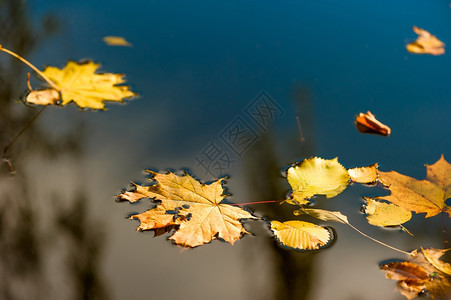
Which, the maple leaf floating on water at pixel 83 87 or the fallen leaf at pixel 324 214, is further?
the maple leaf floating on water at pixel 83 87

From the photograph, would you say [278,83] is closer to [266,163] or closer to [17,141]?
[266,163]

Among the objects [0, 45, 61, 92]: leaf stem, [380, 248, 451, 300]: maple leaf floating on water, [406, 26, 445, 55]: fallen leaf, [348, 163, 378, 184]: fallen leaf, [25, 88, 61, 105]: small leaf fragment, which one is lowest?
[380, 248, 451, 300]: maple leaf floating on water

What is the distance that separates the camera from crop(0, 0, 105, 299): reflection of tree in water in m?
0.78

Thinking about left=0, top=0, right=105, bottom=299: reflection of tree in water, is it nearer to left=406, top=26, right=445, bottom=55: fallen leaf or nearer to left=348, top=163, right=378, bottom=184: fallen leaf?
left=348, top=163, right=378, bottom=184: fallen leaf

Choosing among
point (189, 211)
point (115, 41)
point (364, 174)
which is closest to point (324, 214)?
point (364, 174)

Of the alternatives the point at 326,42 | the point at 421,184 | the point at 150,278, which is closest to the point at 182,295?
the point at 150,278

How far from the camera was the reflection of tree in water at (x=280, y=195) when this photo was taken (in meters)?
0.82

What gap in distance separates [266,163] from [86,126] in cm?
51

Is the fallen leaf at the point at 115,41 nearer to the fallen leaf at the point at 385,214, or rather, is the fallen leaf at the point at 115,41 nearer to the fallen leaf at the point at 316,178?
the fallen leaf at the point at 316,178

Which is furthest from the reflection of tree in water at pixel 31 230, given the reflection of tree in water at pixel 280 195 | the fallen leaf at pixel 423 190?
the fallen leaf at pixel 423 190

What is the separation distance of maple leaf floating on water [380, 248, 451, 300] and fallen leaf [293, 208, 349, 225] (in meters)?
0.14

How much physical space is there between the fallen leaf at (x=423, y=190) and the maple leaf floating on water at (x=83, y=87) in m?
0.80

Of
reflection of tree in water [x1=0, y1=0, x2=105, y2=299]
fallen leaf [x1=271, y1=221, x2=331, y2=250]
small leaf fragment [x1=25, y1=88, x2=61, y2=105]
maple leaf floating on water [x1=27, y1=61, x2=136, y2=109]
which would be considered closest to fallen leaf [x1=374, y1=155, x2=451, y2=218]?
fallen leaf [x1=271, y1=221, x2=331, y2=250]

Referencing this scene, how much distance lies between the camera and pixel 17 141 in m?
1.10
